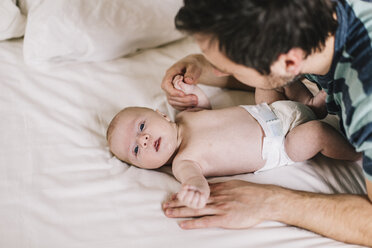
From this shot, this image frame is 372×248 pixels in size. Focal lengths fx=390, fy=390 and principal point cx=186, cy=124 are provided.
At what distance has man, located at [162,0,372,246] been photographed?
0.90 meters

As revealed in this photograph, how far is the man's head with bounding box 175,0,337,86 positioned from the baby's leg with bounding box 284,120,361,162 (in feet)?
1.15

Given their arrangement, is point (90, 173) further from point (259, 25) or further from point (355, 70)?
point (355, 70)

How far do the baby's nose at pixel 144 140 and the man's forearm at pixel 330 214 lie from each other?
1.47 feet

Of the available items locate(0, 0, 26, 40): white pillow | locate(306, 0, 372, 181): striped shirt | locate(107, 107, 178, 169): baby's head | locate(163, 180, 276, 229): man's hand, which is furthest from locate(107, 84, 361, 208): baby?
locate(0, 0, 26, 40): white pillow

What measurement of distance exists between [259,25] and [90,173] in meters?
0.69

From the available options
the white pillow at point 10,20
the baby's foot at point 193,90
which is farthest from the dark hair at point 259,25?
the white pillow at point 10,20

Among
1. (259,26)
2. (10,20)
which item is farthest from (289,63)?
(10,20)

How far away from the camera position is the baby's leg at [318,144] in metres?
1.23

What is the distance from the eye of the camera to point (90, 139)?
134cm

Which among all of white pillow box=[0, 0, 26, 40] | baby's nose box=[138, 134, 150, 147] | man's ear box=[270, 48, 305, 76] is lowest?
baby's nose box=[138, 134, 150, 147]

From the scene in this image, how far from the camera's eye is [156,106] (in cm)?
153

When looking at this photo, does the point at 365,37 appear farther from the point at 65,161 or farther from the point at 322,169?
the point at 65,161

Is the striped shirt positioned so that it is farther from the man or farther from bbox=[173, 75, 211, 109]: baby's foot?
bbox=[173, 75, 211, 109]: baby's foot

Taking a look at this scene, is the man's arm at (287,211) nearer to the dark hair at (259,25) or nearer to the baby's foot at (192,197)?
the baby's foot at (192,197)
